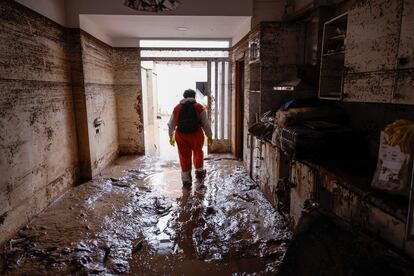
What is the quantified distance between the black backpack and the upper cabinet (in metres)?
2.37

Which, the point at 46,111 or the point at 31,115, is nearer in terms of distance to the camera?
the point at 31,115

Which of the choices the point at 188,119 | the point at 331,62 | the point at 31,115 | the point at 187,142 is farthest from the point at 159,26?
the point at 331,62

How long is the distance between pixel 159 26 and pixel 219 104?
2.36m

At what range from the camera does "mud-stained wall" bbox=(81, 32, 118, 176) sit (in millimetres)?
4688

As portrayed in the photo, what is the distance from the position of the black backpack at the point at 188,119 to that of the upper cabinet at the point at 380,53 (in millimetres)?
2368

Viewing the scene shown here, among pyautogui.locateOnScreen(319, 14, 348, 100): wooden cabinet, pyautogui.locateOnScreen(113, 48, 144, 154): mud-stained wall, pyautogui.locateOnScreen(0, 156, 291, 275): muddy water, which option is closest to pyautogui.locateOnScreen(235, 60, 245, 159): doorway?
pyautogui.locateOnScreen(0, 156, 291, 275): muddy water

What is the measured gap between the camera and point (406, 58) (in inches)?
66.9

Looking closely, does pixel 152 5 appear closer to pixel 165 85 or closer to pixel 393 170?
pixel 393 170

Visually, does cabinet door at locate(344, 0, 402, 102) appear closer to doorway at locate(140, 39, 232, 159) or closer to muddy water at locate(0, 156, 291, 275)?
muddy water at locate(0, 156, 291, 275)

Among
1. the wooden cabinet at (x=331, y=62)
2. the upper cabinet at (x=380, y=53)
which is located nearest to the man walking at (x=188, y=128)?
the wooden cabinet at (x=331, y=62)

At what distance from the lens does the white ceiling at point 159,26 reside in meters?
4.54

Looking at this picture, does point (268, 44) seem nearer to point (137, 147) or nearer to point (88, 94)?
point (88, 94)

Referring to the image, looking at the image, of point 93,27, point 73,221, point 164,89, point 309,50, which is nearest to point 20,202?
point 73,221

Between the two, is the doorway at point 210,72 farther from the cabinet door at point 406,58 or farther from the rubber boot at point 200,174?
the cabinet door at point 406,58
